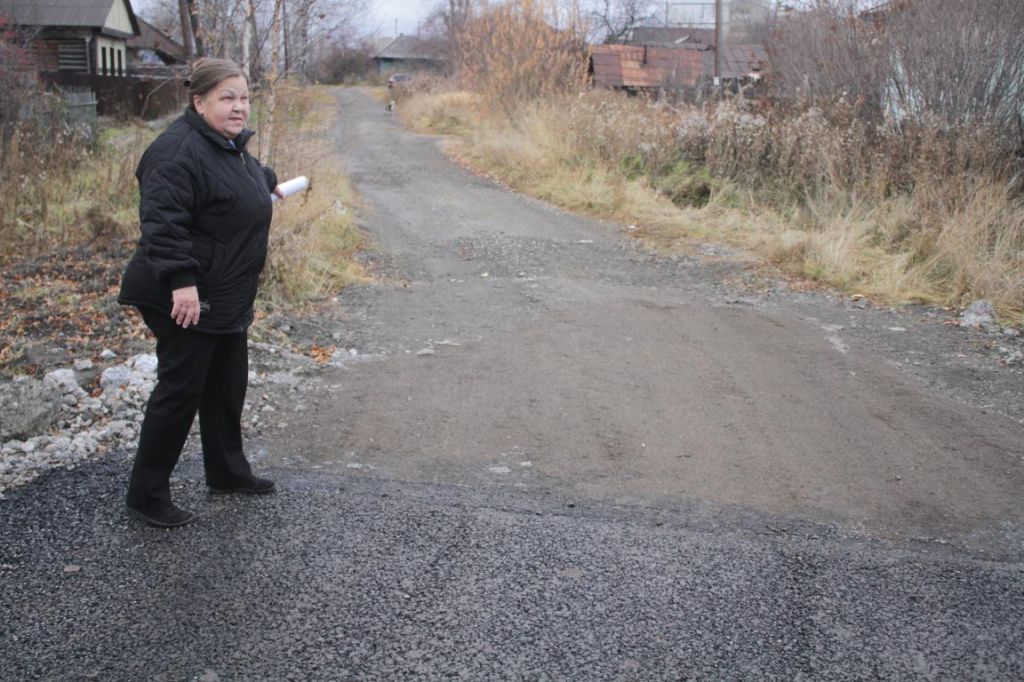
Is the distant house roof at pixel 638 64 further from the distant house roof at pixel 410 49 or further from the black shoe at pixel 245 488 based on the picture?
the distant house roof at pixel 410 49

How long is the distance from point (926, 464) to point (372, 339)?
386 centimetres

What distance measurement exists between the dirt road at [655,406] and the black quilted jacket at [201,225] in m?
1.13

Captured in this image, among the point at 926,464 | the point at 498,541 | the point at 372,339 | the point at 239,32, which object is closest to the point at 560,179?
the point at 239,32

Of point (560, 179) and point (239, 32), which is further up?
point (239, 32)

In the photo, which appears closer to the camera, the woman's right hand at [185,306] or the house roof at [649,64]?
the woman's right hand at [185,306]

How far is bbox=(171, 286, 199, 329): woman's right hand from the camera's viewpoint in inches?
136

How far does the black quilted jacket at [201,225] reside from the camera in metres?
3.43

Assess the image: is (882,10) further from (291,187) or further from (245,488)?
(245,488)

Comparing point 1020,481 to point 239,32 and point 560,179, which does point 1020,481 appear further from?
point 560,179

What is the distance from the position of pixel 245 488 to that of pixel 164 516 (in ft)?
1.37

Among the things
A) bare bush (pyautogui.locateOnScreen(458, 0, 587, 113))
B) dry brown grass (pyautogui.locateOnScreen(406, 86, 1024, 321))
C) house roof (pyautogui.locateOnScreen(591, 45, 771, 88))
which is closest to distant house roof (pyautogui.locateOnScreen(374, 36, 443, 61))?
house roof (pyautogui.locateOnScreen(591, 45, 771, 88))

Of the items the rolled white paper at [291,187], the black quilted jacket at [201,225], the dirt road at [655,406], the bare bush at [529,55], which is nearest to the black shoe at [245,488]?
the dirt road at [655,406]

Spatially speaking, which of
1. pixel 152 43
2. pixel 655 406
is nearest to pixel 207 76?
pixel 655 406

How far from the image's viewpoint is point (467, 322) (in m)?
7.59
